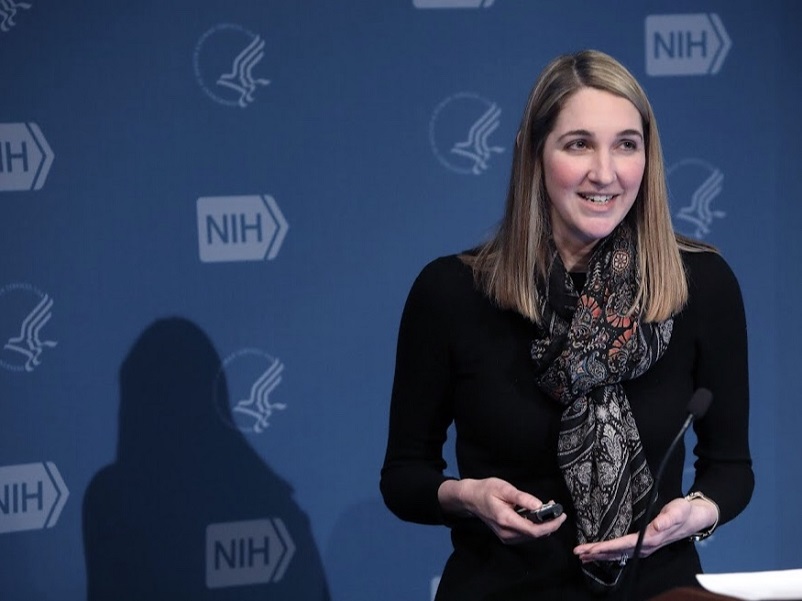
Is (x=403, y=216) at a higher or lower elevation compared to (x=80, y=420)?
higher

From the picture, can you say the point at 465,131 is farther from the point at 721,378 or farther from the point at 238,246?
the point at 721,378

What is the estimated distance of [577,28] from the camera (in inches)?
126

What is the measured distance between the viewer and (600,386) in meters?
1.91

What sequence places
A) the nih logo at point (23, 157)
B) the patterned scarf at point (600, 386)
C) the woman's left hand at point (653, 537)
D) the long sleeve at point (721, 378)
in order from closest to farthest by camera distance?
the woman's left hand at point (653, 537) → the patterned scarf at point (600, 386) → the long sleeve at point (721, 378) → the nih logo at point (23, 157)

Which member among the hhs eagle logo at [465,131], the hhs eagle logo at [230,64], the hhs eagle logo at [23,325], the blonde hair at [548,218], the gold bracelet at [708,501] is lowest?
the gold bracelet at [708,501]

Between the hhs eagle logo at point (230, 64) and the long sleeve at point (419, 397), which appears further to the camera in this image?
the hhs eagle logo at point (230, 64)

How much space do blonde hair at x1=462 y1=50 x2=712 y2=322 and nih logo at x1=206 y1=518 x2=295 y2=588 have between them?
127cm

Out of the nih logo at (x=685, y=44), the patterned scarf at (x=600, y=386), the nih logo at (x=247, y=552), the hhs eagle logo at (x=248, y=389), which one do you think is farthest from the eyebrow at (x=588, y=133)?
the nih logo at (x=247, y=552)

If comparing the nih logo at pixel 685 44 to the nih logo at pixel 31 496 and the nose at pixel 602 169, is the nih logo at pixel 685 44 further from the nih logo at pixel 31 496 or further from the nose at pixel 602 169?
the nih logo at pixel 31 496

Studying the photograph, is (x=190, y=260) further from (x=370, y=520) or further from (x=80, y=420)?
(x=370, y=520)

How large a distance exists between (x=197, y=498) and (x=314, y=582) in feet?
1.29

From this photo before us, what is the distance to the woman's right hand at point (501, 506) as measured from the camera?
1722 mm

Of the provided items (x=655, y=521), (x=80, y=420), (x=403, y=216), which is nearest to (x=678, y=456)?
(x=655, y=521)

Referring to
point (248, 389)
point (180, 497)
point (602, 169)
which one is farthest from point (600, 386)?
point (180, 497)
